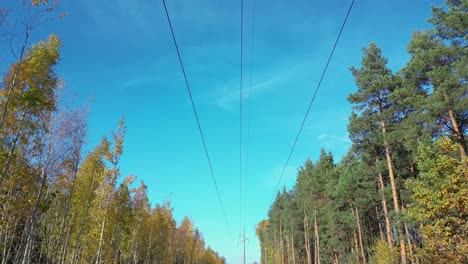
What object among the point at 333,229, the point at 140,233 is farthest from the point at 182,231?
the point at 333,229

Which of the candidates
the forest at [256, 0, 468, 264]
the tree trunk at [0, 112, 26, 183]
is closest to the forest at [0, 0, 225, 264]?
the tree trunk at [0, 112, 26, 183]

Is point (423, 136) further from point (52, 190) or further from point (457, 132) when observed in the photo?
point (52, 190)

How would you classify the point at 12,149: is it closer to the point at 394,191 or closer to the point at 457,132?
the point at 457,132

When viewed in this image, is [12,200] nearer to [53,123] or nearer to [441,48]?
[53,123]

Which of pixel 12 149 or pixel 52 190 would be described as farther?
pixel 52 190

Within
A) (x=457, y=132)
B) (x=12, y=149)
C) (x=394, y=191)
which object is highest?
(x=457, y=132)

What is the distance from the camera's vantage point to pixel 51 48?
12062 millimetres

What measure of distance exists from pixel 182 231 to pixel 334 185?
105ft

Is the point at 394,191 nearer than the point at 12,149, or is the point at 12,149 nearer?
the point at 12,149

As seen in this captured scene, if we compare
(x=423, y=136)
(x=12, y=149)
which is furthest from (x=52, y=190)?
(x=423, y=136)

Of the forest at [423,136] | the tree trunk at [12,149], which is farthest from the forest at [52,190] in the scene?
the forest at [423,136]

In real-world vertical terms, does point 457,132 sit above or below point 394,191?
above

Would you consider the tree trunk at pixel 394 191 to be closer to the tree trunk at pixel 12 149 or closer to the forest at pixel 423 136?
the forest at pixel 423 136

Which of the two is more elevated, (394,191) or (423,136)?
(423,136)
